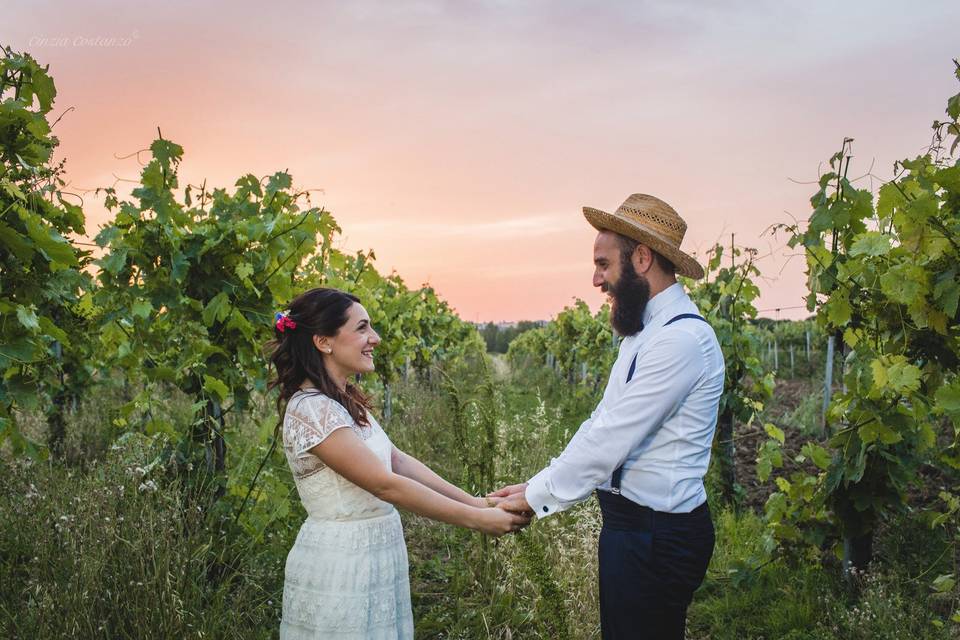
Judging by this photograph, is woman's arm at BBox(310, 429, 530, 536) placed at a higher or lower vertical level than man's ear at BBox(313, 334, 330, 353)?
lower

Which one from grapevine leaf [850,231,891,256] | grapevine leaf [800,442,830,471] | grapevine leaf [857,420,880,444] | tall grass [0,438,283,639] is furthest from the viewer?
grapevine leaf [800,442,830,471]

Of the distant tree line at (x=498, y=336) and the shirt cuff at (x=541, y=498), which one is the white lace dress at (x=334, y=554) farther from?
the distant tree line at (x=498, y=336)

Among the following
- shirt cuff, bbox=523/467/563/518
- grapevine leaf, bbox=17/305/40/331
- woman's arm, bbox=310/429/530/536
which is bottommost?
shirt cuff, bbox=523/467/563/518

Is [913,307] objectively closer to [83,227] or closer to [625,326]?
[625,326]

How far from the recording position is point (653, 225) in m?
2.81

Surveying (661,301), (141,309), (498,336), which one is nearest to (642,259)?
(661,301)

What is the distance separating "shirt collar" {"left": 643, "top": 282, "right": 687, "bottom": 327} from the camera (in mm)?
2699

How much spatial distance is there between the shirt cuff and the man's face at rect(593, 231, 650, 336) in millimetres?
633

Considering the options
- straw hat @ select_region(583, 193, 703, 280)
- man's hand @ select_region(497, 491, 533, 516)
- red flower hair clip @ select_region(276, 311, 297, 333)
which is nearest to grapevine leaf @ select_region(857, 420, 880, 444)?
straw hat @ select_region(583, 193, 703, 280)

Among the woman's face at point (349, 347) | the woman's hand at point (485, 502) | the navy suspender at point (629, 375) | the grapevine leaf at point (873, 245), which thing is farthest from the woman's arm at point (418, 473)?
the grapevine leaf at point (873, 245)

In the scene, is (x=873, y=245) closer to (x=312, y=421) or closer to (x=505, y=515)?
(x=505, y=515)

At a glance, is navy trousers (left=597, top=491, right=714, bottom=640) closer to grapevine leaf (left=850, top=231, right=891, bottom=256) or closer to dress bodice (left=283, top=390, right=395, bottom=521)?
dress bodice (left=283, top=390, right=395, bottom=521)

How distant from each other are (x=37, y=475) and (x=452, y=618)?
2869mm

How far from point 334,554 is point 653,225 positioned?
170 cm
